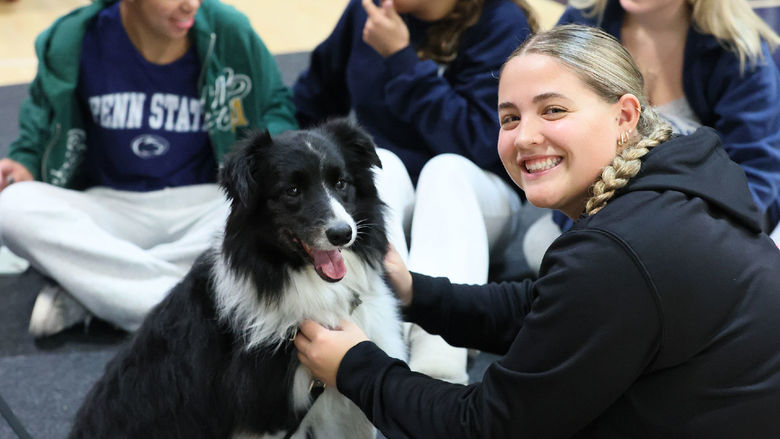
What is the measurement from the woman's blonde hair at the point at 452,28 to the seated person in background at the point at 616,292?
1323 mm

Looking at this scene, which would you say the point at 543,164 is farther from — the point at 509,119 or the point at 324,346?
the point at 324,346

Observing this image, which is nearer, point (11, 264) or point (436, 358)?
point (436, 358)

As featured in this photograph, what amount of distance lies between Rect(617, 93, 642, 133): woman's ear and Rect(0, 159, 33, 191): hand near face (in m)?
2.15

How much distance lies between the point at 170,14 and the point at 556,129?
1631 millimetres

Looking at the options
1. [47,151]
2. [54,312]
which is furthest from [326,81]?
[54,312]

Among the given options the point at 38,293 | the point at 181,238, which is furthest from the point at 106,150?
the point at 38,293

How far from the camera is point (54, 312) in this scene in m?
2.51

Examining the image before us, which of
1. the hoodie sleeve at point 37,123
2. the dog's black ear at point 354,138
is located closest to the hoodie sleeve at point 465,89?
the dog's black ear at point 354,138

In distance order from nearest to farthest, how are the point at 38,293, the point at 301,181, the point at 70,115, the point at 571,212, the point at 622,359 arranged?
the point at 622,359
the point at 571,212
the point at 301,181
the point at 70,115
the point at 38,293

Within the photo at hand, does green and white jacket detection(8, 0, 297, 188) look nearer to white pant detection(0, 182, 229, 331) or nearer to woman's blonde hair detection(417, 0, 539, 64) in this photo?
white pant detection(0, 182, 229, 331)

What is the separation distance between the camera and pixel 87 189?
9.21 ft

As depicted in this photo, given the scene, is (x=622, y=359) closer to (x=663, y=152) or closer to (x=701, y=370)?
(x=701, y=370)

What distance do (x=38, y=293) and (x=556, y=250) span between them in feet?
7.24

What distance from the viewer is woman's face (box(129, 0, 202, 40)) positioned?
8.03 feet
